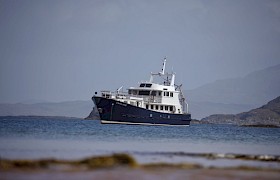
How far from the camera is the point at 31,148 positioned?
28438 millimetres

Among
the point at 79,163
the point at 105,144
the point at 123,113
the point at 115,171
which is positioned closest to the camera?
the point at 115,171

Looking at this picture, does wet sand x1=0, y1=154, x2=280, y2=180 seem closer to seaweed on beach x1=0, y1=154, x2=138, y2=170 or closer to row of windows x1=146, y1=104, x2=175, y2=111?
seaweed on beach x1=0, y1=154, x2=138, y2=170

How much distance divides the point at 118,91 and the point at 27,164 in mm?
55101

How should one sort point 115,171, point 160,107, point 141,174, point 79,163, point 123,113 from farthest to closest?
point 160,107, point 123,113, point 79,163, point 115,171, point 141,174

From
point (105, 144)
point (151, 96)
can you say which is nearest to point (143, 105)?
point (151, 96)

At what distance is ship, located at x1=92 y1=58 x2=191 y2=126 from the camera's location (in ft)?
231

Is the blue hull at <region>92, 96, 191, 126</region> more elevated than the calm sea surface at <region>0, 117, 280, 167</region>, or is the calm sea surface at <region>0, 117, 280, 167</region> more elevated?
the blue hull at <region>92, 96, 191, 126</region>

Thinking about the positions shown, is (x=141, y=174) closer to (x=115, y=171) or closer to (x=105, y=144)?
(x=115, y=171)

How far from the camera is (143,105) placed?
241 ft

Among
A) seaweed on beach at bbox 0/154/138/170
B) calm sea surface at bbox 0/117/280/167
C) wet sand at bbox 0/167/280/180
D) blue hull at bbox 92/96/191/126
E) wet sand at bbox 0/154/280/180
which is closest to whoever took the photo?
wet sand at bbox 0/167/280/180

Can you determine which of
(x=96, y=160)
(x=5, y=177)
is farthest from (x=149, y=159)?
(x=5, y=177)

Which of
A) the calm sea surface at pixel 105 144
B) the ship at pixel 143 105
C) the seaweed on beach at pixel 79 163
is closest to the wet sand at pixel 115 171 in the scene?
the seaweed on beach at pixel 79 163

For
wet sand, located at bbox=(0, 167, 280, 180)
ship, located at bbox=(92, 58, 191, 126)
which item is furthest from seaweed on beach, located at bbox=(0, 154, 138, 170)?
ship, located at bbox=(92, 58, 191, 126)

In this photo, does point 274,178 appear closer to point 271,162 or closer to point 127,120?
point 271,162
